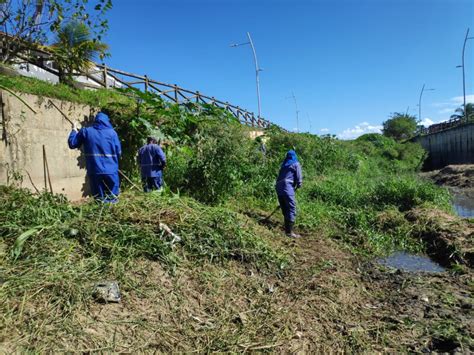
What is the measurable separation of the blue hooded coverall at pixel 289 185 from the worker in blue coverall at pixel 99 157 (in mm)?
3091

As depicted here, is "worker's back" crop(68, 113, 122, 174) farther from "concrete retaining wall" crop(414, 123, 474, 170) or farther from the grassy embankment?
"concrete retaining wall" crop(414, 123, 474, 170)

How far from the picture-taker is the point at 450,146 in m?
31.1

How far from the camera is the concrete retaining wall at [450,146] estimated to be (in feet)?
89.4

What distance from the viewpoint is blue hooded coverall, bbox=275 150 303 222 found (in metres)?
6.98

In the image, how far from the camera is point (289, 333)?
11.3ft

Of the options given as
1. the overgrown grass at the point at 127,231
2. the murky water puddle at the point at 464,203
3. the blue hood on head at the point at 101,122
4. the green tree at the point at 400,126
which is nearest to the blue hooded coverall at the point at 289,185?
the overgrown grass at the point at 127,231

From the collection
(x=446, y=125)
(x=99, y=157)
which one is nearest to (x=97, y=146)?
(x=99, y=157)

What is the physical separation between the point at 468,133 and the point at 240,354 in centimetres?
2999

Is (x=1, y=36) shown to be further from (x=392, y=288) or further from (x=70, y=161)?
(x=392, y=288)

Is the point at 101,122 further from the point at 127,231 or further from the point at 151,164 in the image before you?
the point at 127,231

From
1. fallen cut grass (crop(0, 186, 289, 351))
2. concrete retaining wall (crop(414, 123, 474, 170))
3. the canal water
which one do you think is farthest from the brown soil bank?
fallen cut grass (crop(0, 186, 289, 351))

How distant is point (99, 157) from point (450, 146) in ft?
107

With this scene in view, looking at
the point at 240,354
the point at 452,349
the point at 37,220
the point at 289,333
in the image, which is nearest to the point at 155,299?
the point at 240,354

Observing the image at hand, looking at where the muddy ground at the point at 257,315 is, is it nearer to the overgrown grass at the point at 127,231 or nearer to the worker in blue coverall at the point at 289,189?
the overgrown grass at the point at 127,231
